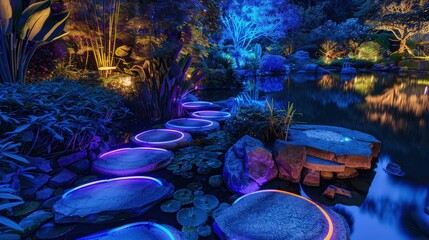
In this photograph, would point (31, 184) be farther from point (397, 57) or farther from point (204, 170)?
point (397, 57)

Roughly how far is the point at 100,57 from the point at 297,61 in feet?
62.2

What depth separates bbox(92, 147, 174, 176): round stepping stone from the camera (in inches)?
102

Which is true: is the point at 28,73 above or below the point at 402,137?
above

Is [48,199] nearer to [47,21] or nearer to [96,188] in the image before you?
[96,188]

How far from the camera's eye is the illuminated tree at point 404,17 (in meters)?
15.9

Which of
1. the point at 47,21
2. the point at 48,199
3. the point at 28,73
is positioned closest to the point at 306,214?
the point at 48,199

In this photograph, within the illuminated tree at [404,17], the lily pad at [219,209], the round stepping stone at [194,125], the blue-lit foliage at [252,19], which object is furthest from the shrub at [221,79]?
the illuminated tree at [404,17]

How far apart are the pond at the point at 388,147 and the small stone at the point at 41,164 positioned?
278 centimetres

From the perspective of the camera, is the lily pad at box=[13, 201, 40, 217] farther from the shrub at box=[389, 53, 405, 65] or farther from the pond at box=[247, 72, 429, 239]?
the shrub at box=[389, 53, 405, 65]

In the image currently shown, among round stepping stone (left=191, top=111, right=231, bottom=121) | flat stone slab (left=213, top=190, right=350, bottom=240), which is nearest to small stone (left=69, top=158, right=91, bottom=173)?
flat stone slab (left=213, top=190, right=350, bottom=240)

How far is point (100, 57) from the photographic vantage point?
522 cm

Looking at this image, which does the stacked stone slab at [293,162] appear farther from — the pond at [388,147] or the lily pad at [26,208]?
the lily pad at [26,208]

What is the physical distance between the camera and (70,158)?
2.57 m

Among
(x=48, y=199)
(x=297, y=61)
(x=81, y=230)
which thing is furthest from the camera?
(x=297, y=61)
